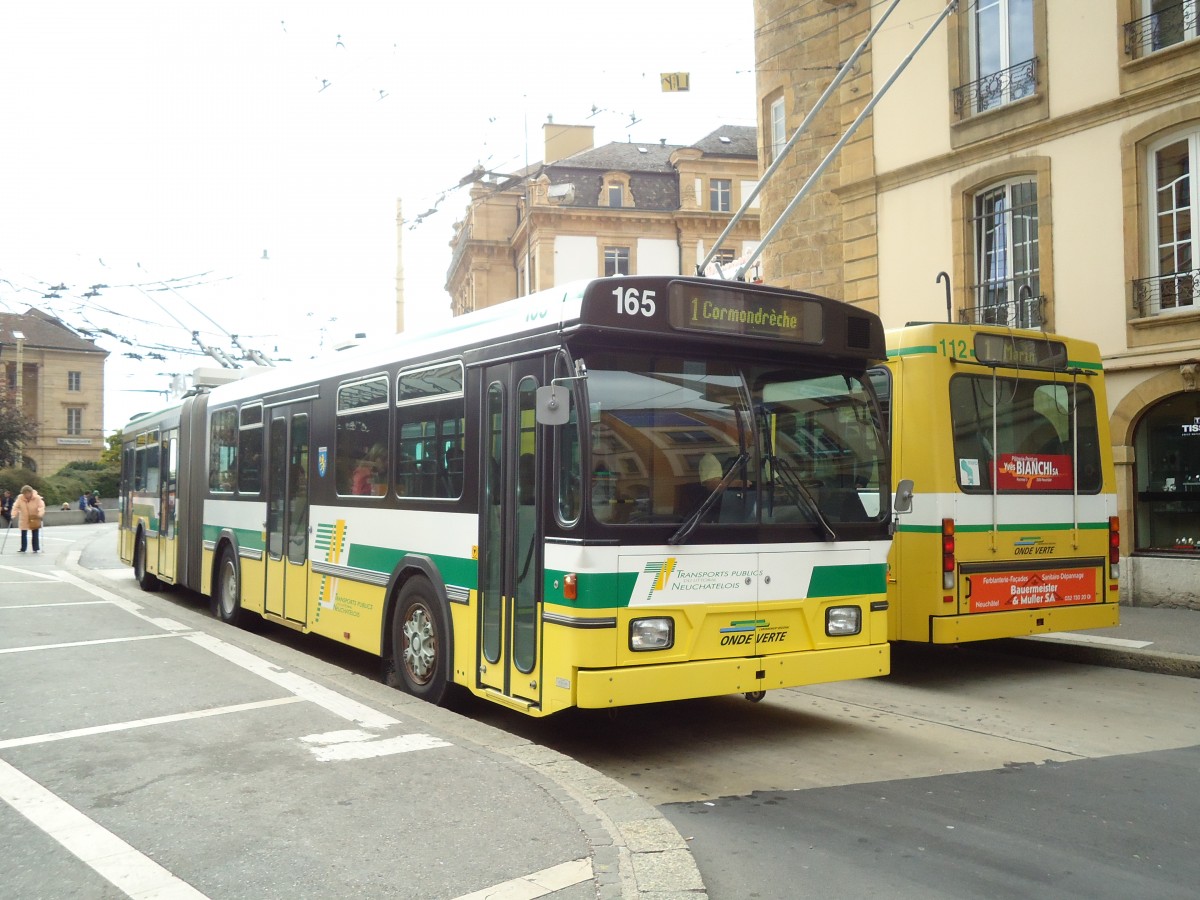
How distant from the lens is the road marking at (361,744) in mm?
6168

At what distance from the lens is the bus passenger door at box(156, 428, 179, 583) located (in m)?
15.9

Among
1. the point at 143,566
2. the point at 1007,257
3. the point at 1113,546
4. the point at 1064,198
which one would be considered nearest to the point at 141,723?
the point at 1113,546

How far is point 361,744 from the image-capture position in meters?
6.41

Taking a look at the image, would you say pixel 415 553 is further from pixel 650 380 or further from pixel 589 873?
pixel 589 873

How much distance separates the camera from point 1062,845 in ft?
17.1

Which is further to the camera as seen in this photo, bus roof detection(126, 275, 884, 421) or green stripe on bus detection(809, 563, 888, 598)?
green stripe on bus detection(809, 563, 888, 598)

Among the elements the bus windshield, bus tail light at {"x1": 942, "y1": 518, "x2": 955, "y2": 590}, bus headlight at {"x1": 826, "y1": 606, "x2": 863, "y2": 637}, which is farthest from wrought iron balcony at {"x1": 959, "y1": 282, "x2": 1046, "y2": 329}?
bus headlight at {"x1": 826, "y1": 606, "x2": 863, "y2": 637}

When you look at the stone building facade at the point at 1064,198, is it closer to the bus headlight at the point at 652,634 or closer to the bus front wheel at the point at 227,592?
the bus front wheel at the point at 227,592

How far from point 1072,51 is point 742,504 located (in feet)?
40.6

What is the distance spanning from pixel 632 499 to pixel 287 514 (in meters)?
5.84

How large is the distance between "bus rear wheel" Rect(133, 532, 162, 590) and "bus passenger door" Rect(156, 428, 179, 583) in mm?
1096

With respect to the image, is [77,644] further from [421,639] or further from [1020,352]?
[1020,352]

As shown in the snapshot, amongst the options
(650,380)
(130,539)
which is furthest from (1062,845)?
(130,539)

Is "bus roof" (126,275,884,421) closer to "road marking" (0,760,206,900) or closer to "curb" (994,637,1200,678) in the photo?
"road marking" (0,760,206,900)
